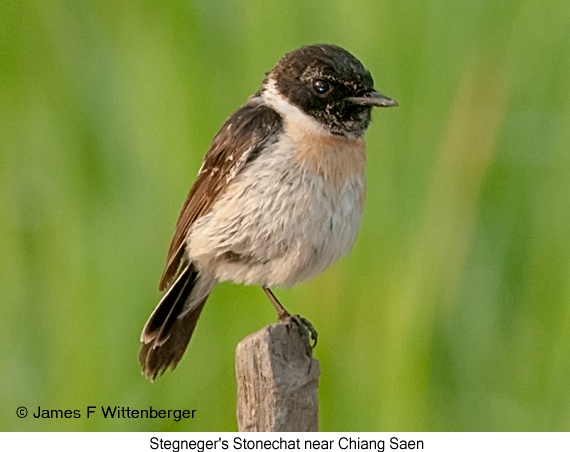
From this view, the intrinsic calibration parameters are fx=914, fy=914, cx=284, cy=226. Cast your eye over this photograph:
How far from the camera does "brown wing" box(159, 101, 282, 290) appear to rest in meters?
3.48

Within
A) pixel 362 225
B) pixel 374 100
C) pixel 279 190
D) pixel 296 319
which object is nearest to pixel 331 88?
pixel 374 100

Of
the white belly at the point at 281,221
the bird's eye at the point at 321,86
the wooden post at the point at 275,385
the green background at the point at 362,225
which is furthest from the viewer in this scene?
the green background at the point at 362,225

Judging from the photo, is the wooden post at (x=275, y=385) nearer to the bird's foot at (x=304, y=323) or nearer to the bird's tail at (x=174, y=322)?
the bird's foot at (x=304, y=323)

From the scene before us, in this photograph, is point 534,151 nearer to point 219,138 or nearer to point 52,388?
point 219,138

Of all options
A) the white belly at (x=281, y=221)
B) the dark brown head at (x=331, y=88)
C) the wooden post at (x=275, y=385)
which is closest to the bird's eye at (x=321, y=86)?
the dark brown head at (x=331, y=88)

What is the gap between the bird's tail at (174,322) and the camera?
143 inches

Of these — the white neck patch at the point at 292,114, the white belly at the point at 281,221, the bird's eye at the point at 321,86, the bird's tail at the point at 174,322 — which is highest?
the bird's eye at the point at 321,86

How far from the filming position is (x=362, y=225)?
3617 millimetres

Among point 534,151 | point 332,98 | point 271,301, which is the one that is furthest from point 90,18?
point 534,151

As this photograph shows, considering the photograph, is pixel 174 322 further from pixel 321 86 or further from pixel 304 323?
pixel 321 86

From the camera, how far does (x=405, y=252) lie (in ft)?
11.9

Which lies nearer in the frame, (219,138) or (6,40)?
(219,138)

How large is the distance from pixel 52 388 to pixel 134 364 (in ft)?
1.11

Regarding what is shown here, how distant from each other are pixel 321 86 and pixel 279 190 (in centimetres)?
45
